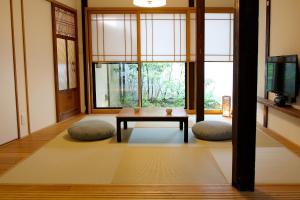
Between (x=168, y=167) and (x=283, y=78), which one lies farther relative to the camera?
(x=283, y=78)

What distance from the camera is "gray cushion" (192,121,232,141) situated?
451cm

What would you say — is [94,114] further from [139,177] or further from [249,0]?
[249,0]

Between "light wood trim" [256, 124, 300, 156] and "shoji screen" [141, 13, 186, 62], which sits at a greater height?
"shoji screen" [141, 13, 186, 62]

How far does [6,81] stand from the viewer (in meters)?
4.48

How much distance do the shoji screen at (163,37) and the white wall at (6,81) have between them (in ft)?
10.4

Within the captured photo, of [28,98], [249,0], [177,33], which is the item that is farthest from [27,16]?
[249,0]

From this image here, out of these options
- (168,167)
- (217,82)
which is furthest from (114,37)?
(168,167)

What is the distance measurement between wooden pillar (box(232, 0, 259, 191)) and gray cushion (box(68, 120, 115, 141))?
2.29 m

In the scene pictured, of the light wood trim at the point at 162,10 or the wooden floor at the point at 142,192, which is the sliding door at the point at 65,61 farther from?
the wooden floor at the point at 142,192

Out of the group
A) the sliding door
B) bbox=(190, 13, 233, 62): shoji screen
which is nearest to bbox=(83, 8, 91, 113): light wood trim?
the sliding door

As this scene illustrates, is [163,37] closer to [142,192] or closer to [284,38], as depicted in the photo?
[284,38]

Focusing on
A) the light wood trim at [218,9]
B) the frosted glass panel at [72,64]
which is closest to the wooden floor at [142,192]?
the frosted glass panel at [72,64]

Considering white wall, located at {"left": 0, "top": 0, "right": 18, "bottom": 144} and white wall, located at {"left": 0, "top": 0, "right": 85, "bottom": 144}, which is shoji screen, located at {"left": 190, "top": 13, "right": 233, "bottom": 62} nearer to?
white wall, located at {"left": 0, "top": 0, "right": 85, "bottom": 144}

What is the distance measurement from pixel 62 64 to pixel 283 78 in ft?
13.4
